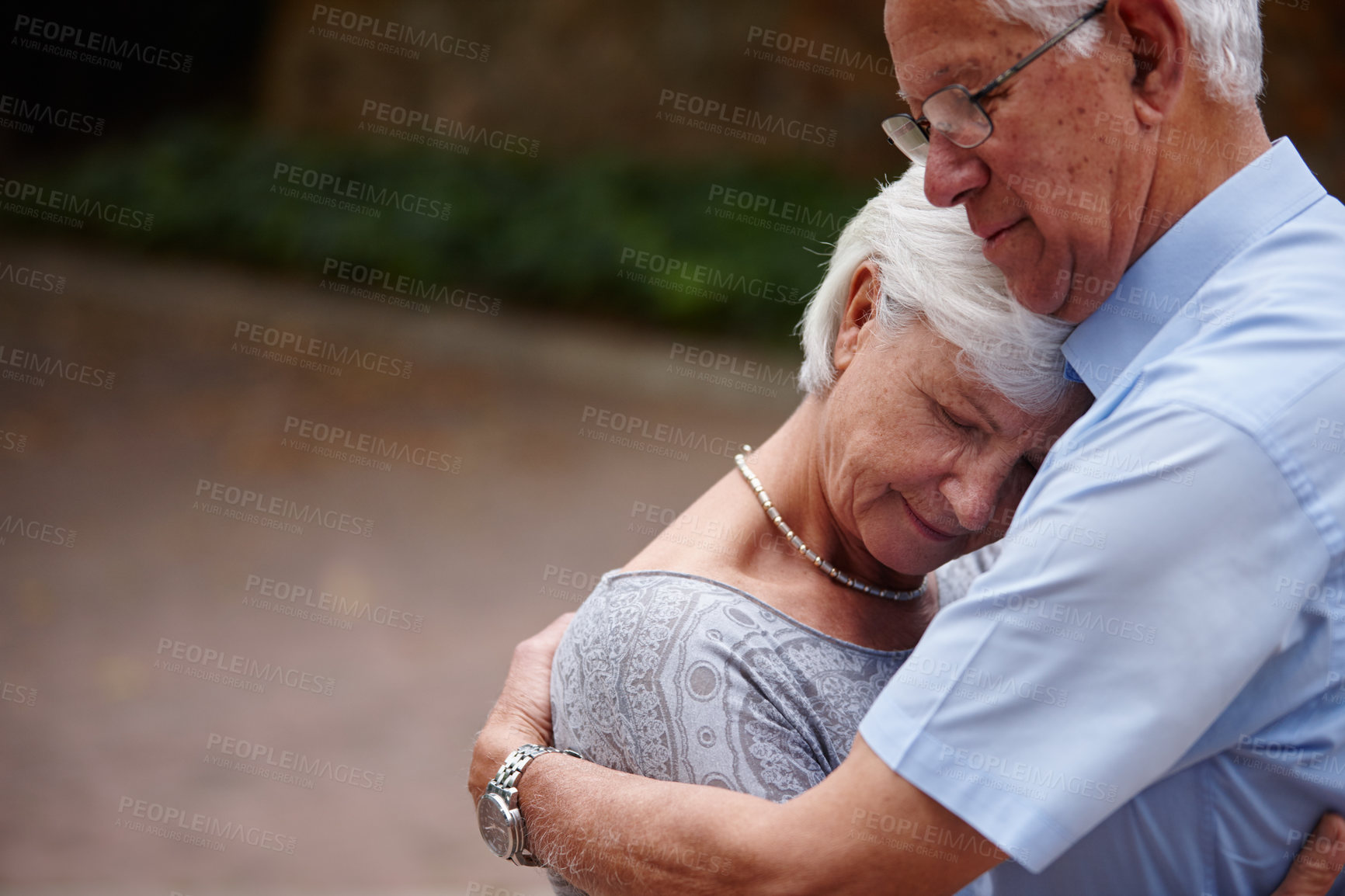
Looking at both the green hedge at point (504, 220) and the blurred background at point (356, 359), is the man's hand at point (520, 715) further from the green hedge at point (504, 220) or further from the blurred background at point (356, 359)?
the green hedge at point (504, 220)

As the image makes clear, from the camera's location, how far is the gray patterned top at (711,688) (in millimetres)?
1637

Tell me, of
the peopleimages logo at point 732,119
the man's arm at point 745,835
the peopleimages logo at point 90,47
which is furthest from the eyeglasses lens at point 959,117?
the peopleimages logo at point 90,47

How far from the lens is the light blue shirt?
1.16 metres

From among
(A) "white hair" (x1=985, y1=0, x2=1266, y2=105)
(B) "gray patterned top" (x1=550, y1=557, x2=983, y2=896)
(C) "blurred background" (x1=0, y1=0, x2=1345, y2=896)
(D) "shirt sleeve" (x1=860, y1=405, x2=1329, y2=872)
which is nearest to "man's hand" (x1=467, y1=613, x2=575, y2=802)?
(B) "gray patterned top" (x1=550, y1=557, x2=983, y2=896)

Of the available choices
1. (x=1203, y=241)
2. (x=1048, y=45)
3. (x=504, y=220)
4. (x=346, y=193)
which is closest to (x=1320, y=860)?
(x=1203, y=241)

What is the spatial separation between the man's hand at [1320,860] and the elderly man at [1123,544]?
14 millimetres

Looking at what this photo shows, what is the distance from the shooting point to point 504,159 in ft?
35.5

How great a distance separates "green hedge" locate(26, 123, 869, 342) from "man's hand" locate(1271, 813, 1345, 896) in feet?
25.7

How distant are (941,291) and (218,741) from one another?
401cm

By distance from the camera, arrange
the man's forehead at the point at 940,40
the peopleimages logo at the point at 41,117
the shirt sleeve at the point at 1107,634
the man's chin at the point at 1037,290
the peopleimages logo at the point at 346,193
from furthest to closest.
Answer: the peopleimages logo at the point at 41,117
the peopleimages logo at the point at 346,193
the man's chin at the point at 1037,290
the man's forehead at the point at 940,40
the shirt sleeve at the point at 1107,634

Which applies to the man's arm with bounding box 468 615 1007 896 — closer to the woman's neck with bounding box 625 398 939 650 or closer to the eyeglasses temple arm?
the woman's neck with bounding box 625 398 939 650

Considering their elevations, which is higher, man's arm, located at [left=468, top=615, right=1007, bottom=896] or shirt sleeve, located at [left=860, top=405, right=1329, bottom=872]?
shirt sleeve, located at [left=860, top=405, right=1329, bottom=872]

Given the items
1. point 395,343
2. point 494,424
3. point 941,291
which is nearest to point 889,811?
point 941,291

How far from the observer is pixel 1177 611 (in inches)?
45.7
